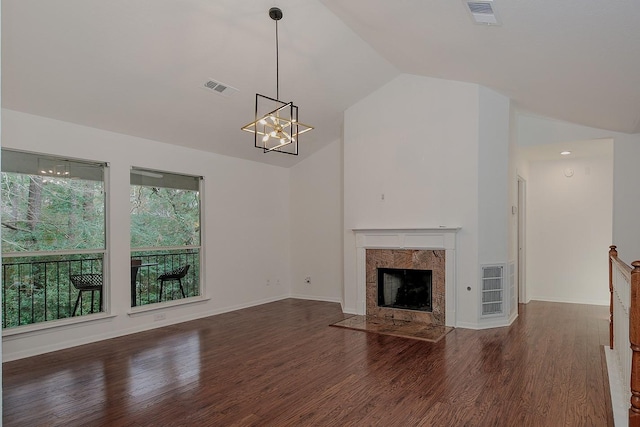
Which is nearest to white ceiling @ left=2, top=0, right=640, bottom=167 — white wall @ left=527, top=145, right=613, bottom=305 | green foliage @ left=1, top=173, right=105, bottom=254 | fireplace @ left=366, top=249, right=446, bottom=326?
green foliage @ left=1, top=173, right=105, bottom=254

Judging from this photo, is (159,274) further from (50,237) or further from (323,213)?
(323,213)

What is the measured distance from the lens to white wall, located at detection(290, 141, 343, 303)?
743 cm

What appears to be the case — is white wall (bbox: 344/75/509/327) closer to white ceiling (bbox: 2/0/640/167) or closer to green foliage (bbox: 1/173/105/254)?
white ceiling (bbox: 2/0/640/167)

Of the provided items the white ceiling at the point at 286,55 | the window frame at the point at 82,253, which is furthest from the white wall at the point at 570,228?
the window frame at the point at 82,253

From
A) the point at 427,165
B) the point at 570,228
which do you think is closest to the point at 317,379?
the point at 427,165

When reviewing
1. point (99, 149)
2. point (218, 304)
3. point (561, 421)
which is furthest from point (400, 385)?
point (99, 149)

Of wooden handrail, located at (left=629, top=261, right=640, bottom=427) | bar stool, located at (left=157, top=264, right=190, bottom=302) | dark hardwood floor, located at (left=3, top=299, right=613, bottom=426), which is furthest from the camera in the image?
bar stool, located at (left=157, top=264, right=190, bottom=302)

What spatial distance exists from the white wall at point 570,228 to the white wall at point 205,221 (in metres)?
4.60

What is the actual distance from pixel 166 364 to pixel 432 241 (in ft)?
12.1

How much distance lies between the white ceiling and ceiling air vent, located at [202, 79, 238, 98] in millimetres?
91

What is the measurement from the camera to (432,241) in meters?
5.65

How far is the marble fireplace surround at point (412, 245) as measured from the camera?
5.50m

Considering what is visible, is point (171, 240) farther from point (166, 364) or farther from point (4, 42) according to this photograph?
point (4, 42)

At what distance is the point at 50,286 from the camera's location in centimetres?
468
